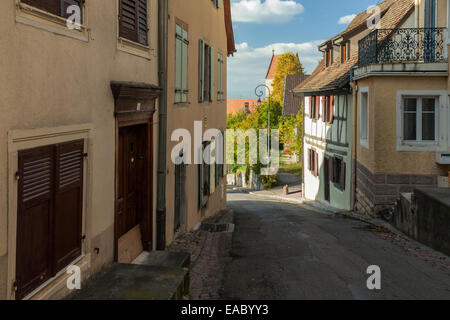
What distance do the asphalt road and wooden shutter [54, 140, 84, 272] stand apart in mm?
2275

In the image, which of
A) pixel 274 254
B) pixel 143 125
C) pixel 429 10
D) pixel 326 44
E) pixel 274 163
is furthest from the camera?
pixel 274 163

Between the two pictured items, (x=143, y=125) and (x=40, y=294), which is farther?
(x=143, y=125)

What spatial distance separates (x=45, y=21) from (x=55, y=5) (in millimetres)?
333

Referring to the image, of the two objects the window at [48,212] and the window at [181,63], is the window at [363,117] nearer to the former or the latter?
the window at [181,63]

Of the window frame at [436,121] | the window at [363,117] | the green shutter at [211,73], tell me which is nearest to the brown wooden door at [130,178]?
the green shutter at [211,73]

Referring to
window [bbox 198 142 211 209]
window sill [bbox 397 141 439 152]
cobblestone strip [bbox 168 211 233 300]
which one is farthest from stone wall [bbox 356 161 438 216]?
cobblestone strip [bbox 168 211 233 300]

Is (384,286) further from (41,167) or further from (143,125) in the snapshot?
(41,167)

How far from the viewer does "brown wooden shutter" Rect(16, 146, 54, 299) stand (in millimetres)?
4137

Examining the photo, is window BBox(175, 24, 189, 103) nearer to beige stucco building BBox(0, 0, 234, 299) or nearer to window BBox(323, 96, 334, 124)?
beige stucco building BBox(0, 0, 234, 299)

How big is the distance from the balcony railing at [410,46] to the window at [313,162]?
10.2 m

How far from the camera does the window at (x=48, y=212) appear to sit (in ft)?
13.8

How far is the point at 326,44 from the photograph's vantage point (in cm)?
2233

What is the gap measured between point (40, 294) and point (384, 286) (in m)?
4.69
